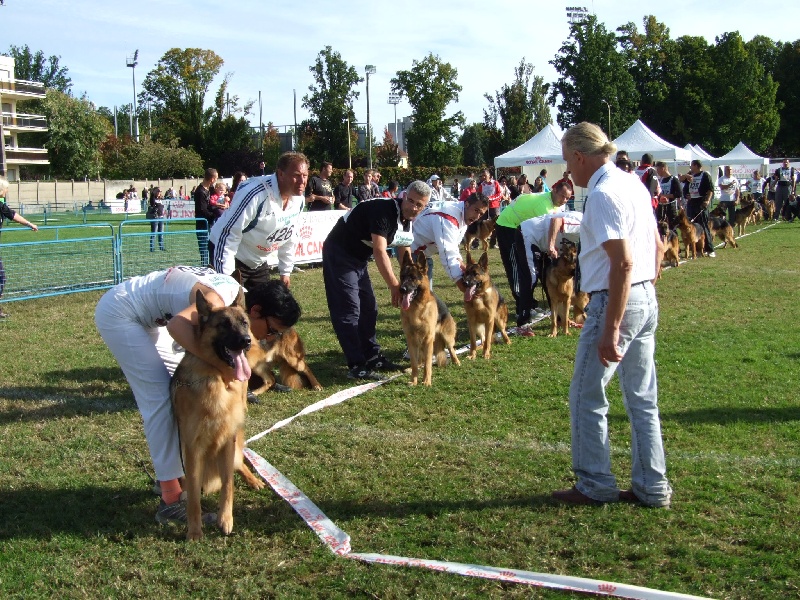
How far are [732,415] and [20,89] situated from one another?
276 ft

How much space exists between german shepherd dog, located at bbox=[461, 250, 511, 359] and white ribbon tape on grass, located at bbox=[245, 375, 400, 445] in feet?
4.14

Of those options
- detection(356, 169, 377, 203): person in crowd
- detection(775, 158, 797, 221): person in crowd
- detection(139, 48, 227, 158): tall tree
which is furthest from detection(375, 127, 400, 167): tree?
detection(356, 169, 377, 203): person in crowd

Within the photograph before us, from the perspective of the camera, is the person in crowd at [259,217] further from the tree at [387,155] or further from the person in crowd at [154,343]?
the tree at [387,155]

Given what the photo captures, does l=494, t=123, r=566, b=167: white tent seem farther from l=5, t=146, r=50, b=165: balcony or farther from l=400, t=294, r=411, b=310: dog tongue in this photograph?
l=5, t=146, r=50, b=165: balcony

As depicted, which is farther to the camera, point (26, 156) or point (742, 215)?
point (26, 156)

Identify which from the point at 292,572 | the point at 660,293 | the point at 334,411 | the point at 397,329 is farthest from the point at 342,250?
the point at 660,293

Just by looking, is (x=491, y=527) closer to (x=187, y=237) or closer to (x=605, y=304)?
(x=605, y=304)

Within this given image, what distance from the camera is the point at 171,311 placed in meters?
3.91

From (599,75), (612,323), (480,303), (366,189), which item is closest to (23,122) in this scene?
(599,75)

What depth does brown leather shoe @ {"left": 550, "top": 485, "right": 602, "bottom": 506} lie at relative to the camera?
391 cm

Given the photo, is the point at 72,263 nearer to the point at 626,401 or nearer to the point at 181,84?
the point at 626,401

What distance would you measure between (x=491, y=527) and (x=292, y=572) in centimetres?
106

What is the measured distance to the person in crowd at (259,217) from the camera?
19.3 feet

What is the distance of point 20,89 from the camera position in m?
74.4
